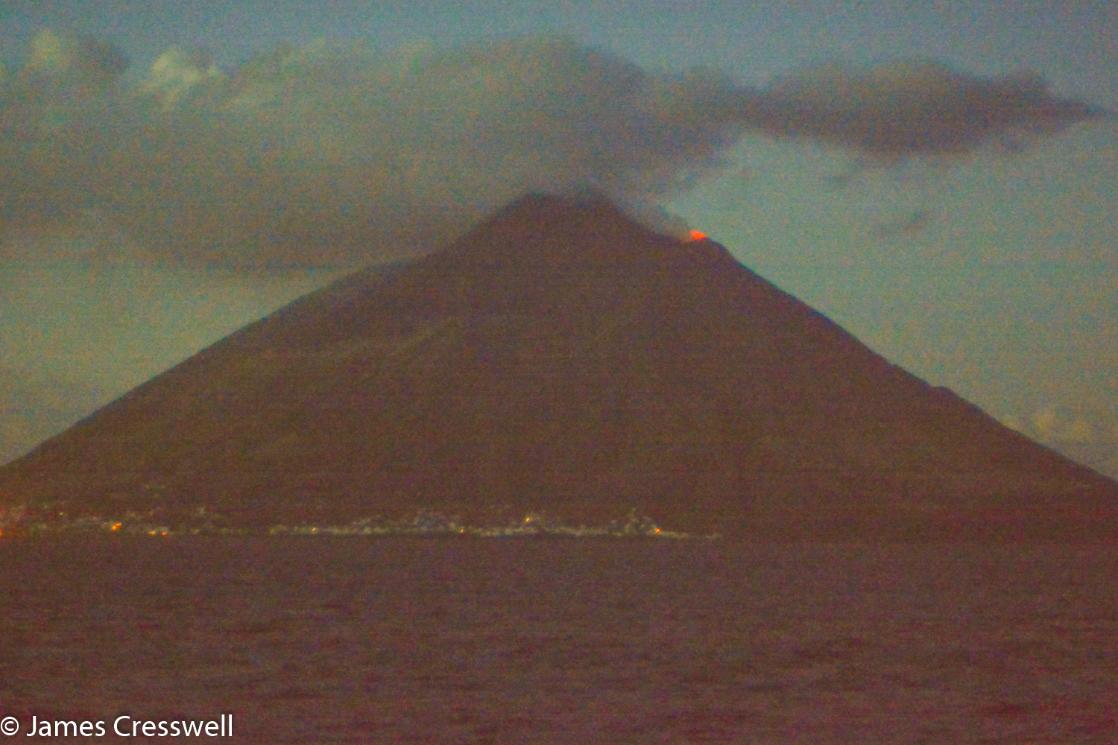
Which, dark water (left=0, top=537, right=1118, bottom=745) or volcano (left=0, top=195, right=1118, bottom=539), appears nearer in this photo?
dark water (left=0, top=537, right=1118, bottom=745)

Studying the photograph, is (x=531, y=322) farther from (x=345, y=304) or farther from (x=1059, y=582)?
(x=1059, y=582)

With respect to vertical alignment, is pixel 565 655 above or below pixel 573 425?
below

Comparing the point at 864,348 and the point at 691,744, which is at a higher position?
the point at 864,348

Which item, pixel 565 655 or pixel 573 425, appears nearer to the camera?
pixel 565 655

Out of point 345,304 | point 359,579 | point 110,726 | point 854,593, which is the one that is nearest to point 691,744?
point 110,726

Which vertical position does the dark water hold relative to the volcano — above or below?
below
